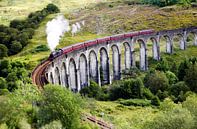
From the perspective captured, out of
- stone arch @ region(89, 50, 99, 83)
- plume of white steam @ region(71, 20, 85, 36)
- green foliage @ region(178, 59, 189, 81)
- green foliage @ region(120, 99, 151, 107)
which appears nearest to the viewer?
green foliage @ region(120, 99, 151, 107)

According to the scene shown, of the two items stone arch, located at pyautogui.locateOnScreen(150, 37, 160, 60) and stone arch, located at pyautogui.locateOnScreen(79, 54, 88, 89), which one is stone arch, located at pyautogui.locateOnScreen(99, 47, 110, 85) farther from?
stone arch, located at pyautogui.locateOnScreen(150, 37, 160, 60)

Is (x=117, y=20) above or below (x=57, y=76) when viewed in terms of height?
above

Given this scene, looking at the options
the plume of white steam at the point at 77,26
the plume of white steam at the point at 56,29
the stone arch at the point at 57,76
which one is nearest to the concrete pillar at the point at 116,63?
the plume of white steam at the point at 56,29

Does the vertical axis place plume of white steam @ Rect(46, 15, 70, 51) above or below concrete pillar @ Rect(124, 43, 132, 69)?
above

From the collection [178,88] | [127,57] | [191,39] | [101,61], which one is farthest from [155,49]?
[178,88]

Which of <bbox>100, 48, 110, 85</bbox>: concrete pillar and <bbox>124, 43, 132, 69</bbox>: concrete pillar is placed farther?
<bbox>124, 43, 132, 69</bbox>: concrete pillar

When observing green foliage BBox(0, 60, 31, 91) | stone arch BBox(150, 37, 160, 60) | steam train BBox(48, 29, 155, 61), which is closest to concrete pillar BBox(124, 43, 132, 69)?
steam train BBox(48, 29, 155, 61)

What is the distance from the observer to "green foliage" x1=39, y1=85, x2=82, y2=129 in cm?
3981

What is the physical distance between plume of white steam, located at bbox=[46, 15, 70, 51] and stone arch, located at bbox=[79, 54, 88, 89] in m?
12.1

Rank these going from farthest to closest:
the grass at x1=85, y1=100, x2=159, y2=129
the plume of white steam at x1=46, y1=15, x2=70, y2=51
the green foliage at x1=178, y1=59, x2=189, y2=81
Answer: the plume of white steam at x1=46, y1=15, x2=70, y2=51 → the green foliage at x1=178, y1=59, x2=189, y2=81 → the grass at x1=85, y1=100, x2=159, y2=129

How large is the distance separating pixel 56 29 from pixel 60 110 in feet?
234

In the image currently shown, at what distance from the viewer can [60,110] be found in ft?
131

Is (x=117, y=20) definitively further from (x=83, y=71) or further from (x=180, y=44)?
(x=83, y=71)

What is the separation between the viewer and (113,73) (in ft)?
291
